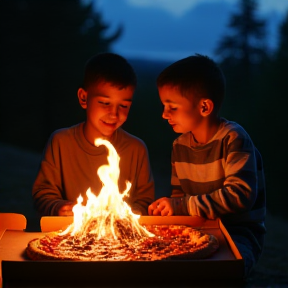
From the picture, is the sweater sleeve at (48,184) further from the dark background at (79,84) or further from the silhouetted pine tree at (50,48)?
the silhouetted pine tree at (50,48)

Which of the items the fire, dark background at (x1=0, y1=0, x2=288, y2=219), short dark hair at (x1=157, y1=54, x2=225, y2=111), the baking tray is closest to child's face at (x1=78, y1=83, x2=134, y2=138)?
short dark hair at (x1=157, y1=54, x2=225, y2=111)

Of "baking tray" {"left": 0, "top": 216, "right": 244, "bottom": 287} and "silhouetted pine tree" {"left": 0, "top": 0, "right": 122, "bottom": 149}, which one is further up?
"silhouetted pine tree" {"left": 0, "top": 0, "right": 122, "bottom": 149}

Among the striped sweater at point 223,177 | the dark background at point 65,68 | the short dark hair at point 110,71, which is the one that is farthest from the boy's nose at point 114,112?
the dark background at point 65,68

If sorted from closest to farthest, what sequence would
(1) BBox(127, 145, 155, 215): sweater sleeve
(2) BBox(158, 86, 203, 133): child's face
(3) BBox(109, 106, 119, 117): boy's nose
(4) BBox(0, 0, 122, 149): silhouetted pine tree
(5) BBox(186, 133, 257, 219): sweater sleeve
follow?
(5) BBox(186, 133, 257, 219): sweater sleeve, (2) BBox(158, 86, 203, 133): child's face, (3) BBox(109, 106, 119, 117): boy's nose, (1) BBox(127, 145, 155, 215): sweater sleeve, (4) BBox(0, 0, 122, 149): silhouetted pine tree

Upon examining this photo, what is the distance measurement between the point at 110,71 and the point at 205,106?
625mm

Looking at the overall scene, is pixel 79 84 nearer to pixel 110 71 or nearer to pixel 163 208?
pixel 110 71

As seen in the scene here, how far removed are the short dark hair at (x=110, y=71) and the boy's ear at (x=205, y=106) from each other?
47 cm

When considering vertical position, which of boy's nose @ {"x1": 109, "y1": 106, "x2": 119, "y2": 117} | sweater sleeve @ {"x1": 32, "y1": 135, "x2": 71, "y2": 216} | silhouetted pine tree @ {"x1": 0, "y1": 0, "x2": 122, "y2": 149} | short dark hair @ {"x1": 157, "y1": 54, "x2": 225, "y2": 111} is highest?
silhouetted pine tree @ {"x1": 0, "y1": 0, "x2": 122, "y2": 149}

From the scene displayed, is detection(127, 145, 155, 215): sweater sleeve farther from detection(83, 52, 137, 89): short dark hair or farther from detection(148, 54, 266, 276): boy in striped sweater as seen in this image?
detection(83, 52, 137, 89): short dark hair

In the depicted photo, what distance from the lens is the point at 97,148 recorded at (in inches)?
137

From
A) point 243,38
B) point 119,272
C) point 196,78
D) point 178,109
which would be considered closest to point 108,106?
point 178,109

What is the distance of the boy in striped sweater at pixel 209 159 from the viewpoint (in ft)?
9.32

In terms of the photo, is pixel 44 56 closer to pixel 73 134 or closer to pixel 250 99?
pixel 250 99

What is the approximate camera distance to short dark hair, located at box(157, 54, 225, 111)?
3121 millimetres
